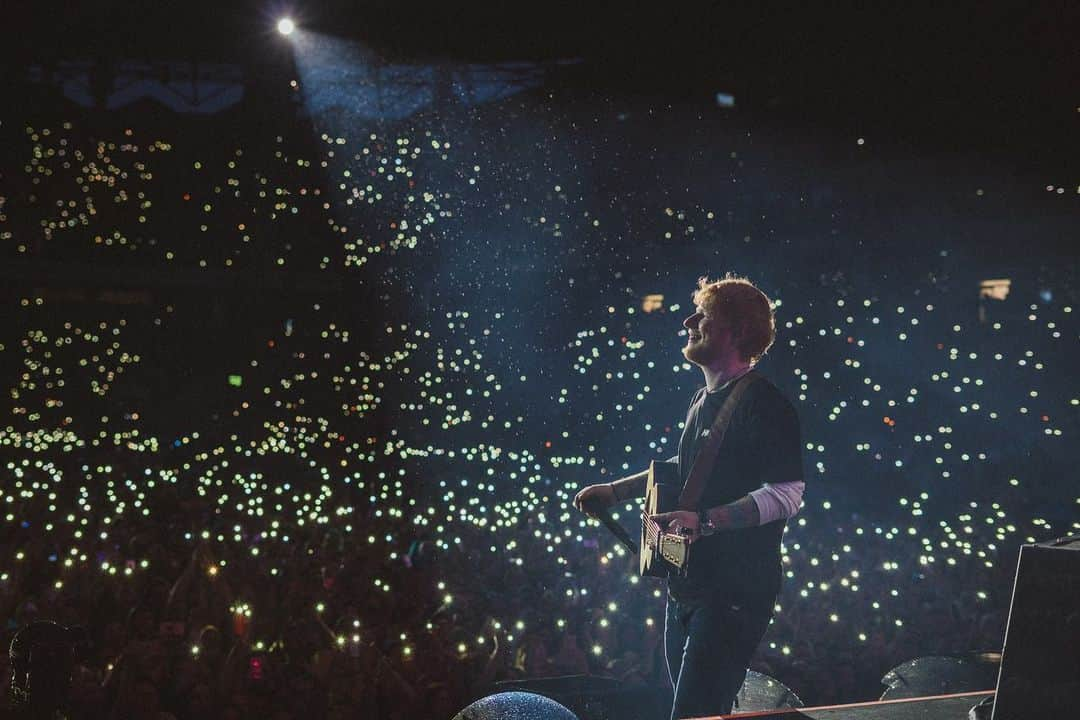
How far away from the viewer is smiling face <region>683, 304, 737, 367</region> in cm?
214

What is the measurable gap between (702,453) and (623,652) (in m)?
2.96

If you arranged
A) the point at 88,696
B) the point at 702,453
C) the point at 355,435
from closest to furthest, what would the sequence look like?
1. the point at 702,453
2. the point at 88,696
3. the point at 355,435

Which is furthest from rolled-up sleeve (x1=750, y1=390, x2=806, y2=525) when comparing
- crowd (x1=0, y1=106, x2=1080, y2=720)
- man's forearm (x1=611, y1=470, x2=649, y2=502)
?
crowd (x1=0, y1=106, x2=1080, y2=720)

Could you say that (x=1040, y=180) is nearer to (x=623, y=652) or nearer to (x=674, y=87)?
(x=674, y=87)

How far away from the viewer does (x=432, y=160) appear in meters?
10.2

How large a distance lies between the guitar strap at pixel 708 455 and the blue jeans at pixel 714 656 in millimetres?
277

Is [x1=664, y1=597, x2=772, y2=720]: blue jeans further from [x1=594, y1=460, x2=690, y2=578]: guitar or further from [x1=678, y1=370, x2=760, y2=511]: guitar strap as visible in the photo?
[x1=678, y1=370, x2=760, y2=511]: guitar strap

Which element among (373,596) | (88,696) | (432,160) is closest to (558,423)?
(432,160)

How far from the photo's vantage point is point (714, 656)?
6.25 feet

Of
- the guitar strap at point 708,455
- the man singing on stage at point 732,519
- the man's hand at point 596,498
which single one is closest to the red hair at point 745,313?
the man singing on stage at point 732,519

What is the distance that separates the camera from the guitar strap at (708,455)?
6.68 feet

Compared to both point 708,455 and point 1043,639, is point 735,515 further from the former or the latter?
point 1043,639

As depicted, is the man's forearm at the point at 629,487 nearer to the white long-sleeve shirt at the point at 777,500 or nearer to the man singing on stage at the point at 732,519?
the man singing on stage at the point at 732,519

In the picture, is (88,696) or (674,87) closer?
(88,696)
